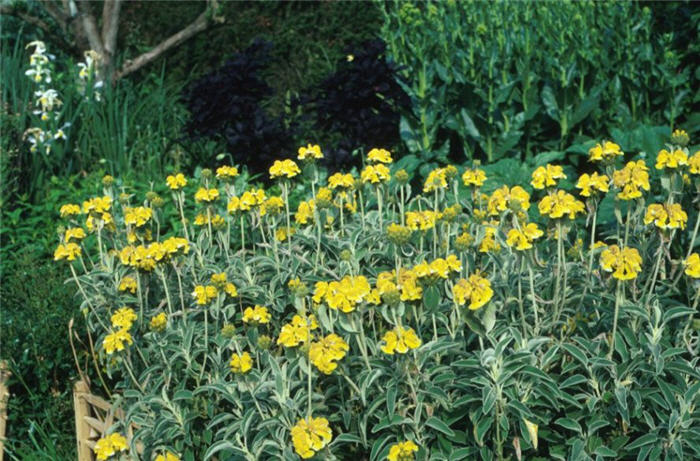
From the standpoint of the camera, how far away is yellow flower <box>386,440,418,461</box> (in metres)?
2.05

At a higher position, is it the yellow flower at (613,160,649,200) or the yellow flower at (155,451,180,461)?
the yellow flower at (613,160,649,200)

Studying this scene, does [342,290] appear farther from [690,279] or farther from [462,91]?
[462,91]

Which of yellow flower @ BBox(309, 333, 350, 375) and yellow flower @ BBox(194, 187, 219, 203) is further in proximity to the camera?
yellow flower @ BBox(194, 187, 219, 203)

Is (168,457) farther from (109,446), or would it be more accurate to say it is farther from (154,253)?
(154,253)

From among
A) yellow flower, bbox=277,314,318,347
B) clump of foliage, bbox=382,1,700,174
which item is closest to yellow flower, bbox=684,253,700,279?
yellow flower, bbox=277,314,318,347

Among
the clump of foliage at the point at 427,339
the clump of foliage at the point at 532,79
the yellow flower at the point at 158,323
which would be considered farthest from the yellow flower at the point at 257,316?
the clump of foliage at the point at 532,79

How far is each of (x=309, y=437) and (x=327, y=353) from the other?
19 centimetres

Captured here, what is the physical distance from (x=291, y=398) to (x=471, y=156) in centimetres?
298

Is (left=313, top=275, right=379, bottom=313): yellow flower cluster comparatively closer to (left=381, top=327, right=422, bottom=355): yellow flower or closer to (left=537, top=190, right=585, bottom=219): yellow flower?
(left=381, top=327, right=422, bottom=355): yellow flower

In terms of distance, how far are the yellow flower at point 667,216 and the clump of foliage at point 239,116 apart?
2902 mm

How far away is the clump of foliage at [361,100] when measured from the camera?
Answer: 15.3 ft

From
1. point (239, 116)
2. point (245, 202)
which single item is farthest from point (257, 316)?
point (239, 116)

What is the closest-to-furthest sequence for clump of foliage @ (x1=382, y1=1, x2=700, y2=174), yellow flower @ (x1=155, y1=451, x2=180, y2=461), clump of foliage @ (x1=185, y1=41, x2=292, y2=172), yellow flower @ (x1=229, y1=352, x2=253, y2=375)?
yellow flower @ (x1=229, y1=352, x2=253, y2=375)
yellow flower @ (x1=155, y1=451, x2=180, y2=461)
clump of foliage @ (x1=185, y1=41, x2=292, y2=172)
clump of foliage @ (x1=382, y1=1, x2=700, y2=174)

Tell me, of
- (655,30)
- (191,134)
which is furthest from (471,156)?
(655,30)
